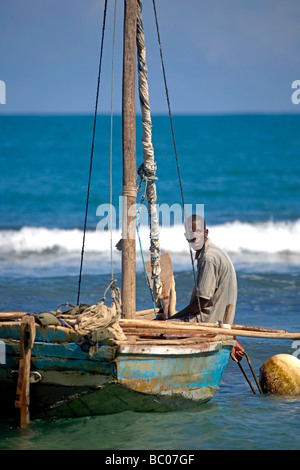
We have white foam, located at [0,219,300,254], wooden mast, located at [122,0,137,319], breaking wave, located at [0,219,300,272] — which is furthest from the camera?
white foam, located at [0,219,300,254]

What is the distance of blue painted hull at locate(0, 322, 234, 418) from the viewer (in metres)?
6.50

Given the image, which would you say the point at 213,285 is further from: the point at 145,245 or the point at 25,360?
the point at 145,245

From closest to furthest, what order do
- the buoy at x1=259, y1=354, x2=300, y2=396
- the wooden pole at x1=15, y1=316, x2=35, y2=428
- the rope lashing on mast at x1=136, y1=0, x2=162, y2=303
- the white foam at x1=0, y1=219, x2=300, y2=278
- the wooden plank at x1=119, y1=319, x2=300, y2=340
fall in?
the wooden pole at x1=15, y1=316, x2=35, y2=428, the wooden plank at x1=119, y1=319, x2=300, y2=340, the rope lashing on mast at x1=136, y1=0, x2=162, y2=303, the buoy at x1=259, y1=354, x2=300, y2=396, the white foam at x1=0, y1=219, x2=300, y2=278

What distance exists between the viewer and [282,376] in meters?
8.16

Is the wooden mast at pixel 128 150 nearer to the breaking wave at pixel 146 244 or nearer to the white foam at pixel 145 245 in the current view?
the white foam at pixel 145 245

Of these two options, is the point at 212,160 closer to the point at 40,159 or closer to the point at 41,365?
the point at 40,159

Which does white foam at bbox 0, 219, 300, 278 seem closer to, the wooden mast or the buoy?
the buoy

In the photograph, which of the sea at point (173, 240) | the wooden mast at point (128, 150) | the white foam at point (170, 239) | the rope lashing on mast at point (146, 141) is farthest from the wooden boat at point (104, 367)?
the white foam at point (170, 239)

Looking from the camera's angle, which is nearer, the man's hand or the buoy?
the buoy

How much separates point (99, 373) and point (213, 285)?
182 centimetres

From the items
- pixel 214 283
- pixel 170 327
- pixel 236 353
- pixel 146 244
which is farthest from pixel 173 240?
pixel 170 327

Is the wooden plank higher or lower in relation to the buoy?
higher

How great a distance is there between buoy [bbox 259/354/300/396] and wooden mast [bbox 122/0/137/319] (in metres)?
1.85

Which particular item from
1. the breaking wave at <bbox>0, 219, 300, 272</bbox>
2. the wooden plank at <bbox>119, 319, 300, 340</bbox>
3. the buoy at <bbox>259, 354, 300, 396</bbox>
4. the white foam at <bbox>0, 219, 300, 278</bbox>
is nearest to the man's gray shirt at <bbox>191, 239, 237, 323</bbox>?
the wooden plank at <bbox>119, 319, 300, 340</bbox>
